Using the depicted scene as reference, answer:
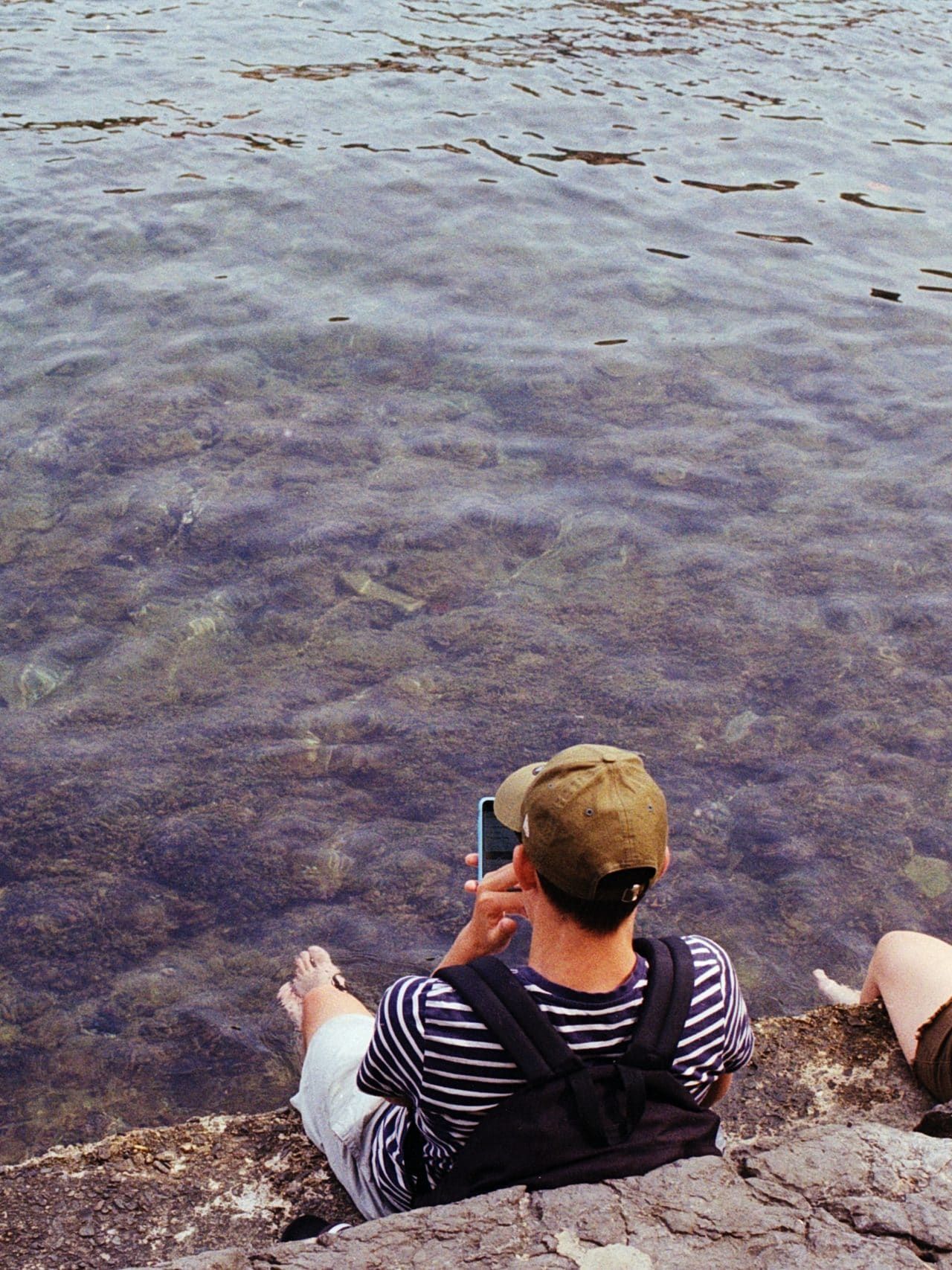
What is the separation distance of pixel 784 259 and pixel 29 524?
6589 mm

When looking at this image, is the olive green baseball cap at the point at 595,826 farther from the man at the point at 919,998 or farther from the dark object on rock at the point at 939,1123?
the man at the point at 919,998

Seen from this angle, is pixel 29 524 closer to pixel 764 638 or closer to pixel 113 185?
pixel 764 638

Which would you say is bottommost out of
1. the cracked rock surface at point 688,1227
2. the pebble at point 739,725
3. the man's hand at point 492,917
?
the pebble at point 739,725

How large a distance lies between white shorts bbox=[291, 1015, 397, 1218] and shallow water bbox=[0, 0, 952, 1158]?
57cm

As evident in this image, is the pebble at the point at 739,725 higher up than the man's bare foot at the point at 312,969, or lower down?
higher up

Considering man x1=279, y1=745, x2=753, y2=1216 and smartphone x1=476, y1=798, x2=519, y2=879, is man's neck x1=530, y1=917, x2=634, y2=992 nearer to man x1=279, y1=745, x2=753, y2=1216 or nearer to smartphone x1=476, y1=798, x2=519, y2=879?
man x1=279, y1=745, x2=753, y2=1216

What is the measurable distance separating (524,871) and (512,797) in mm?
414

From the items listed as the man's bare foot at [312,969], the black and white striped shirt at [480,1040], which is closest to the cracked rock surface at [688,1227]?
the black and white striped shirt at [480,1040]

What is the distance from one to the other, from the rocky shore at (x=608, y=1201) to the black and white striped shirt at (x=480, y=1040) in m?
0.19

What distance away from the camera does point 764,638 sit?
6.23m

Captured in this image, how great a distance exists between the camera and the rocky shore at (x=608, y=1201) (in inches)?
98.7

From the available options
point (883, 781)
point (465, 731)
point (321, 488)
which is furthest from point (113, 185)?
point (883, 781)

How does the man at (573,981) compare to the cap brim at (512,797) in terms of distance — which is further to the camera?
the cap brim at (512,797)

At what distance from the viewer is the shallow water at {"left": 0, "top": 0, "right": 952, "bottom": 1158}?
4.83 meters
